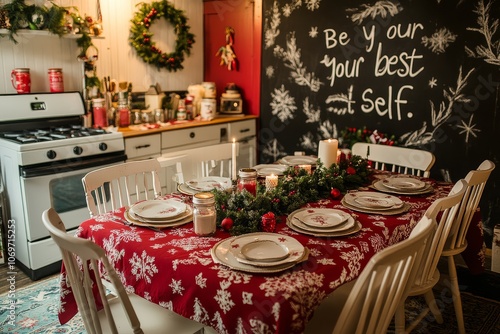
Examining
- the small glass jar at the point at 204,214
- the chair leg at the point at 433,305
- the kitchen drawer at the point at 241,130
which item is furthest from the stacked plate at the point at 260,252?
the kitchen drawer at the point at 241,130

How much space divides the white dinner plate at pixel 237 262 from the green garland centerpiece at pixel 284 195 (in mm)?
158

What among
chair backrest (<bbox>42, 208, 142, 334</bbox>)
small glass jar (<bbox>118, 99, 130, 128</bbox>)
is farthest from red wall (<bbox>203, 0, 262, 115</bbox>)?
chair backrest (<bbox>42, 208, 142, 334</bbox>)

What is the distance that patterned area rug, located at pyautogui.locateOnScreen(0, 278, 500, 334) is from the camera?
89.5 inches

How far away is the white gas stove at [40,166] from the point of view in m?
2.69

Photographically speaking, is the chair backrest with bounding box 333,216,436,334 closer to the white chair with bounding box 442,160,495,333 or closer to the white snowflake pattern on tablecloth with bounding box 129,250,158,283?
the white snowflake pattern on tablecloth with bounding box 129,250,158,283

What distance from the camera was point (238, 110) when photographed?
4293 millimetres

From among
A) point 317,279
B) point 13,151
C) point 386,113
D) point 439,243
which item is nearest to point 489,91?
point 386,113

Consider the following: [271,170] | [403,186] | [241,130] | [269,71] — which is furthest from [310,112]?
[403,186]

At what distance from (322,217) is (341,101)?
2.17 metres

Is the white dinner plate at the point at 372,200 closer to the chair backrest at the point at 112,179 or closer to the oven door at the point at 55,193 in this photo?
the chair backrest at the point at 112,179

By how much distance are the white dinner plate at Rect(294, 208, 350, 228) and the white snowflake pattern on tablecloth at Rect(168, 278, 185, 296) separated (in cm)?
52

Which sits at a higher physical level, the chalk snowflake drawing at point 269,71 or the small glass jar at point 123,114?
the chalk snowflake drawing at point 269,71

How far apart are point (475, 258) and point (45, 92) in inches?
118

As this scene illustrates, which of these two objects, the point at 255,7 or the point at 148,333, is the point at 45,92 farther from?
the point at 148,333
